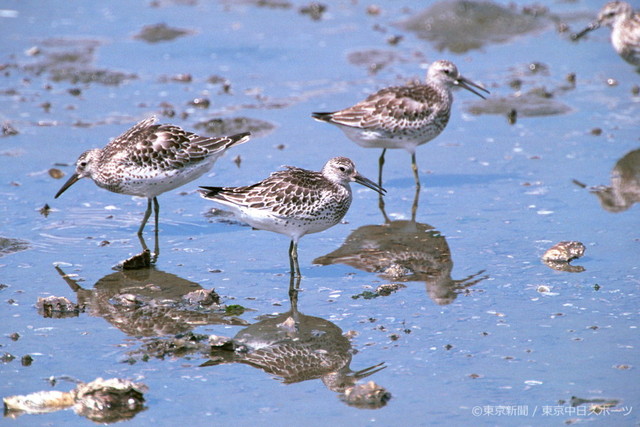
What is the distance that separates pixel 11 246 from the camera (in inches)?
450

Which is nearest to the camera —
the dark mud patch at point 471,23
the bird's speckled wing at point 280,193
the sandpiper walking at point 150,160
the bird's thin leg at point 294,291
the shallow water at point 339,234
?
the shallow water at point 339,234

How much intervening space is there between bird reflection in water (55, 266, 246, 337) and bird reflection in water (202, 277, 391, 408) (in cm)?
48

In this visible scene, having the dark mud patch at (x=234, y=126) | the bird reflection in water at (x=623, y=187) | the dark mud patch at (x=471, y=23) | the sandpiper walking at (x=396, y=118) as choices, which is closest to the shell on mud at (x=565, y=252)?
the bird reflection in water at (x=623, y=187)

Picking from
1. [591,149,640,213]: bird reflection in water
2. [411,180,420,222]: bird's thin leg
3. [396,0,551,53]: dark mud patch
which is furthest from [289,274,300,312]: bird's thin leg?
[396,0,551,53]: dark mud patch

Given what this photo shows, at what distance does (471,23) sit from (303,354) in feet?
47.6

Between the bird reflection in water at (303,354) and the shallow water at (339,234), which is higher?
the shallow water at (339,234)

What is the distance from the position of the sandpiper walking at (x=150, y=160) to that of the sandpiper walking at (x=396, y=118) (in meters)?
2.13

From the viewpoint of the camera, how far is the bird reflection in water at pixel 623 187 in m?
12.8

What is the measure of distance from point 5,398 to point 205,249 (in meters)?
4.18

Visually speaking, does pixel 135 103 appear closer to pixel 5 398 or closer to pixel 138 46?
pixel 138 46

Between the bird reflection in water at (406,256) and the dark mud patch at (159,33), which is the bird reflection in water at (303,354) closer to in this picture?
the bird reflection in water at (406,256)

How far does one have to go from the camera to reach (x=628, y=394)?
7867mm

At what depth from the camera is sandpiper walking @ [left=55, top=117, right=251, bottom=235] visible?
11891mm

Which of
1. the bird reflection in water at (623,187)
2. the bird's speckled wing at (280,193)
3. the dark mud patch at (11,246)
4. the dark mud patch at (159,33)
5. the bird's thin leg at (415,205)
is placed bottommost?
the dark mud patch at (11,246)
